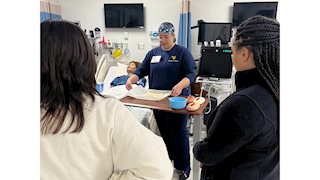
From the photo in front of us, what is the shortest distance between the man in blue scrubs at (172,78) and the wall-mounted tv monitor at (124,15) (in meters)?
2.01

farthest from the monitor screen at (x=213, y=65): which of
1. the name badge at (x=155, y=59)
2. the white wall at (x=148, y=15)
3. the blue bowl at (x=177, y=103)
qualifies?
the white wall at (x=148, y=15)

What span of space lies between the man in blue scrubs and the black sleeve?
4.23 feet

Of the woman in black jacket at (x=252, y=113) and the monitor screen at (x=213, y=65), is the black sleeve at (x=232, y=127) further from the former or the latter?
the monitor screen at (x=213, y=65)

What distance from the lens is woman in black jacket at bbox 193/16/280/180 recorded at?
3.05 ft

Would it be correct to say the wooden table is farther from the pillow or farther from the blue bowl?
the pillow

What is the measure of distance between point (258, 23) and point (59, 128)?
726mm

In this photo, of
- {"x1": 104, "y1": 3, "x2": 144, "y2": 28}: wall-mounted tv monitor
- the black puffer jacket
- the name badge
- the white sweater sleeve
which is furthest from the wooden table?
{"x1": 104, "y1": 3, "x2": 144, "y2": 28}: wall-mounted tv monitor

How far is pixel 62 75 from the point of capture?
0.72m

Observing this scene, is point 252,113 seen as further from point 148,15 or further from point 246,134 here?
point 148,15

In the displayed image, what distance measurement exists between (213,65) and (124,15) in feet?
7.16

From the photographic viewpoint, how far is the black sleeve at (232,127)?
931 mm
